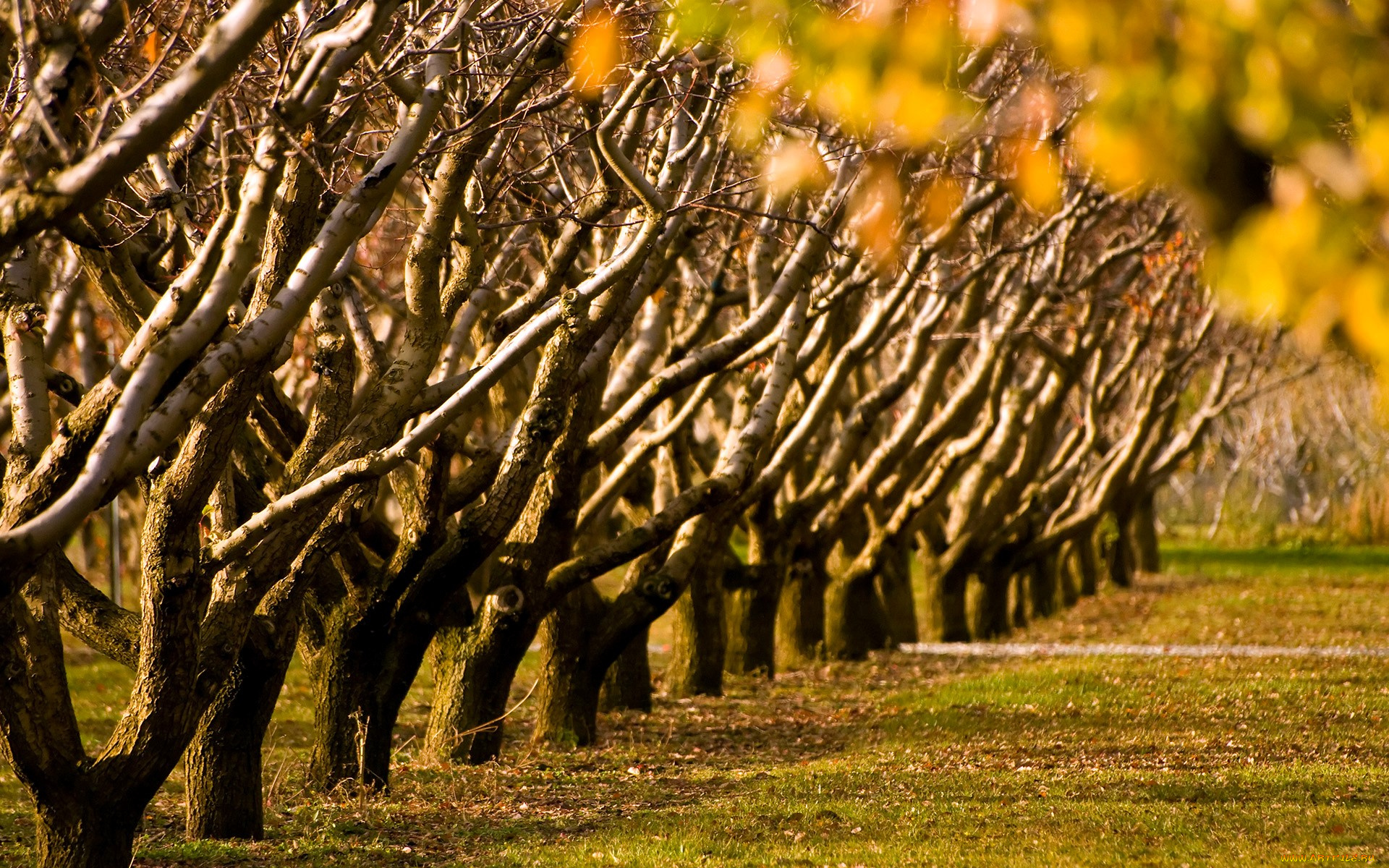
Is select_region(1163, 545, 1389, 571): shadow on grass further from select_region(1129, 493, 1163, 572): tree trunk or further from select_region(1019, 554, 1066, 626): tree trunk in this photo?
select_region(1019, 554, 1066, 626): tree trunk

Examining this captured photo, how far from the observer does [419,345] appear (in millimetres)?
7742

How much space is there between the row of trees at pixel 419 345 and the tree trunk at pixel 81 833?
0.05 feet

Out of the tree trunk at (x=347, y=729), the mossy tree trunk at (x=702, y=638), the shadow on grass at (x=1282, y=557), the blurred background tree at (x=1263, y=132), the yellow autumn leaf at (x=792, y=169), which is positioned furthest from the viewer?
the shadow on grass at (x=1282, y=557)

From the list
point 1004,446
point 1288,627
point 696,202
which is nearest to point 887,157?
point 696,202

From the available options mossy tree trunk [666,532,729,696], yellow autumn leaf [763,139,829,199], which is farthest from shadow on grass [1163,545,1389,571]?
yellow autumn leaf [763,139,829,199]

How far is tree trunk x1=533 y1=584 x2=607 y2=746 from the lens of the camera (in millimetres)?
11195

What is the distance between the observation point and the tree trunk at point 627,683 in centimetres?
1298

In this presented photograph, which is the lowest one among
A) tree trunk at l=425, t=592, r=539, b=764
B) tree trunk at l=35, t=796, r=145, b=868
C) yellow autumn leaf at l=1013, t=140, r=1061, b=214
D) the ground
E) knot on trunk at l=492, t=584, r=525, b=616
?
the ground

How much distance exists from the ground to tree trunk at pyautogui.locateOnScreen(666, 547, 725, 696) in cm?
37

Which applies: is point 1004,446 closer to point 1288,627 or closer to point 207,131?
point 1288,627

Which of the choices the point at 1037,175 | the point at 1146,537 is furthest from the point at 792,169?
the point at 1146,537

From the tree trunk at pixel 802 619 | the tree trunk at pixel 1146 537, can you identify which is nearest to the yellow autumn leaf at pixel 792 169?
the tree trunk at pixel 802 619

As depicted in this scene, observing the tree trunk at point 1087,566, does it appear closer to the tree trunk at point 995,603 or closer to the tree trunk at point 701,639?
the tree trunk at point 995,603

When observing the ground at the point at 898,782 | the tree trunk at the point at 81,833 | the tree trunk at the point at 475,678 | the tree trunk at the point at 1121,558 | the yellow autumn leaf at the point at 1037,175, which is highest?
the yellow autumn leaf at the point at 1037,175
